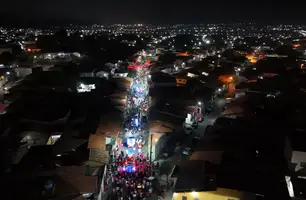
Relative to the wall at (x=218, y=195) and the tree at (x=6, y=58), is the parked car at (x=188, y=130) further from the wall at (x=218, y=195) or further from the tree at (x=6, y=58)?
the tree at (x=6, y=58)

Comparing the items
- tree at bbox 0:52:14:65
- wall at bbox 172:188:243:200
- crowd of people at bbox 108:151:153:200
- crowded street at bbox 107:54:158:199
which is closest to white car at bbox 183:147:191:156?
crowded street at bbox 107:54:158:199

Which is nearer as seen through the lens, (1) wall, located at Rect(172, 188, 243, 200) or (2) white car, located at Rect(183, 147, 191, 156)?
(1) wall, located at Rect(172, 188, 243, 200)

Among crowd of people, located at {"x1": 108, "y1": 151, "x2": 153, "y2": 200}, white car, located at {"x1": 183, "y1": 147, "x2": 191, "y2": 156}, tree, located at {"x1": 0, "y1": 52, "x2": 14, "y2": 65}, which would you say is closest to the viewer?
crowd of people, located at {"x1": 108, "y1": 151, "x2": 153, "y2": 200}

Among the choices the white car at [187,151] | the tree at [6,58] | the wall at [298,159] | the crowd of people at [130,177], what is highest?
the tree at [6,58]

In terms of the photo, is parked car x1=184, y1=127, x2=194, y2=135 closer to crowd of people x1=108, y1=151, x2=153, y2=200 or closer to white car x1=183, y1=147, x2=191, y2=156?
white car x1=183, y1=147, x2=191, y2=156

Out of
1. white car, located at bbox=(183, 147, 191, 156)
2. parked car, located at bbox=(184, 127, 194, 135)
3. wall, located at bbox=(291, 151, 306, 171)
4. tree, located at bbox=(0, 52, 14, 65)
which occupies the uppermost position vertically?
tree, located at bbox=(0, 52, 14, 65)

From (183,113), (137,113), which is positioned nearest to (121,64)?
(137,113)

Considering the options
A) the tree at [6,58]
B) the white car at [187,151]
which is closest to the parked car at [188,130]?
the white car at [187,151]

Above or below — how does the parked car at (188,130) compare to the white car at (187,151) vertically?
above

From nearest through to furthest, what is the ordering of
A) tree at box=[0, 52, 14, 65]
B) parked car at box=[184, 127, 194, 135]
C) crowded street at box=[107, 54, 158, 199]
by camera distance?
crowded street at box=[107, 54, 158, 199]
parked car at box=[184, 127, 194, 135]
tree at box=[0, 52, 14, 65]

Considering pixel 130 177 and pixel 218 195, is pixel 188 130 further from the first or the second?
pixel 218 195

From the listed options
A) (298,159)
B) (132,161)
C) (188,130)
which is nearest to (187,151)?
(188,130)
